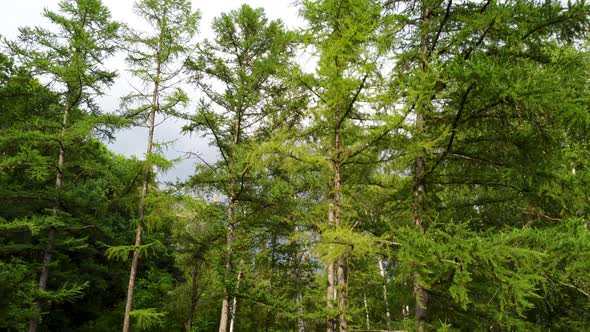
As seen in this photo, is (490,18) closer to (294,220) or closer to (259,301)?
(294,220)

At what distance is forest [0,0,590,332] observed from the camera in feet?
16.6

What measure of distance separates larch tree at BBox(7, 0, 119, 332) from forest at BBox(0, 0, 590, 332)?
0.23 feet

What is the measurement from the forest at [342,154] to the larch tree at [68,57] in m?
0.07

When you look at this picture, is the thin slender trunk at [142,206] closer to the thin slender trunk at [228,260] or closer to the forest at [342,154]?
the forest at [342,154]

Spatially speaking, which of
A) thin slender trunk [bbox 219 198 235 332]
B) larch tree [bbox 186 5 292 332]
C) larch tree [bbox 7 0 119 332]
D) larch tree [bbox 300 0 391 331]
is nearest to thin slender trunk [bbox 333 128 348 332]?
larch tree [bbox 300 0 391 331]

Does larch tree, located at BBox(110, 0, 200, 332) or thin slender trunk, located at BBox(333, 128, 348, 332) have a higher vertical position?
larch tree, located at BBox(110, 0, 200, 332)

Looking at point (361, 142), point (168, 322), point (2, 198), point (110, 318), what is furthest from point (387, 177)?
point (110, 318)

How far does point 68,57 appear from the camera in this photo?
1410 cm

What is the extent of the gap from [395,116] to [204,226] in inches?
293

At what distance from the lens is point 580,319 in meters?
8.77

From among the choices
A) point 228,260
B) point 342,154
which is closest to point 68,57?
point 228,260

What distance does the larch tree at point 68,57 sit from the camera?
13.2m

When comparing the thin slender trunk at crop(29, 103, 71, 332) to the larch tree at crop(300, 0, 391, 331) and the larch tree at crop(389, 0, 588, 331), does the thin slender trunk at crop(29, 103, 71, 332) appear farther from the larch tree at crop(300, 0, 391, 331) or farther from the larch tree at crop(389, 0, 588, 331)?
the larch tree at crop(389, 0, 588, 331)

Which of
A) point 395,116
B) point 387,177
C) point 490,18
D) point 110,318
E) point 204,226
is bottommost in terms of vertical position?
point 110,318
